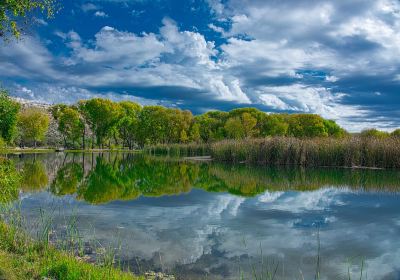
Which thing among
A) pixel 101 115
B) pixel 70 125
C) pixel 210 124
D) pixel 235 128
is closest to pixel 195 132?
pixel 210 124

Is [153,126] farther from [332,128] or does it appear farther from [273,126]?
[332,128]

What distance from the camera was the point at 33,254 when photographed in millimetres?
6293

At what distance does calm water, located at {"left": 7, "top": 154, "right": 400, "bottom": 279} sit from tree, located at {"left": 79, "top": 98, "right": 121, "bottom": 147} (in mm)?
57257

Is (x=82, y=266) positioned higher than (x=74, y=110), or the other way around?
(x=74, y=110)

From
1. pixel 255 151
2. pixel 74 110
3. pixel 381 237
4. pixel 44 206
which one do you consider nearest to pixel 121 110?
pixel 74 110

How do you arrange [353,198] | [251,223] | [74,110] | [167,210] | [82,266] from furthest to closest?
1. [74,110]
2. [353,198]
3. [167,210]
4. [251,223]
5. [82,266]

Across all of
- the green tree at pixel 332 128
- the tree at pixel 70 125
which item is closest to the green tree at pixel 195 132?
the tree at pixel 70 125

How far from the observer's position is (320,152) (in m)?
26.2

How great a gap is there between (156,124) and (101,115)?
34.4 ft

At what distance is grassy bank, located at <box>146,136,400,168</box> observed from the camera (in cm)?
2375

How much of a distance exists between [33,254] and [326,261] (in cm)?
488

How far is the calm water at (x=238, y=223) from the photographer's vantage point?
20.8ft

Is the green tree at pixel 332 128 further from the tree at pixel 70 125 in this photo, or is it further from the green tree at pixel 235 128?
the tree at pixel 70 125

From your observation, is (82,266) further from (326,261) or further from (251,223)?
(251,223)
